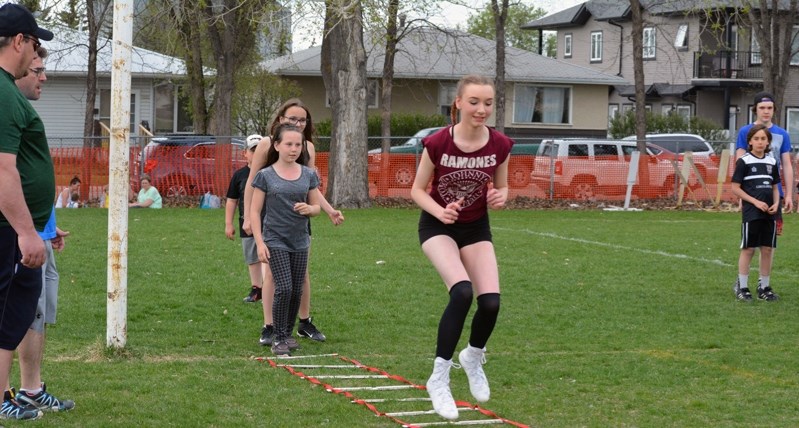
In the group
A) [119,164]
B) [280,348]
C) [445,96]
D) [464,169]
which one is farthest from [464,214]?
[445,96]

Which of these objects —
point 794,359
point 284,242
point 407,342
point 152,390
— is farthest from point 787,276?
point 152,390

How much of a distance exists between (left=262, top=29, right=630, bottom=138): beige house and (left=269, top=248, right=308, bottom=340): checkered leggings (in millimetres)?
38540

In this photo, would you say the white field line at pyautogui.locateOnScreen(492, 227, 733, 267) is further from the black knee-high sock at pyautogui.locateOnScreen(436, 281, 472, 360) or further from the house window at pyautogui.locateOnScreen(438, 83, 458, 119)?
the house window at pyautogui.locateOnScreen(438, 83, 458, 119)

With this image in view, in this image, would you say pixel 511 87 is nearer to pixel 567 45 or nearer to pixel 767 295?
pixel 567 45

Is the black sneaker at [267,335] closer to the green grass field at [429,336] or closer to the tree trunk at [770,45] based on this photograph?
the green grass field at [429,336]

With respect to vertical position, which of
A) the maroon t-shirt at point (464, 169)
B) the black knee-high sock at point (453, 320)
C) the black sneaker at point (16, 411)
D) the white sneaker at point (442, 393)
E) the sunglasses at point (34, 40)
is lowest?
the black sneaker at point (16, 411)

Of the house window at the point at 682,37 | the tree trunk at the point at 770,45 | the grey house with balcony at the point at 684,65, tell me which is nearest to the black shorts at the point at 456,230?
the tree trunk at the point at 770,45

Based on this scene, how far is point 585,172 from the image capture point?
95.0ft

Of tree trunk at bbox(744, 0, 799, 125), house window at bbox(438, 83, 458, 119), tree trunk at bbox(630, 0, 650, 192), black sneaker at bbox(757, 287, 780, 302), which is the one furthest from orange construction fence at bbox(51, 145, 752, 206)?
house window at bbox(438, 83, 458, 119)

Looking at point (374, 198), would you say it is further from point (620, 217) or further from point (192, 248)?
point (192, 248)

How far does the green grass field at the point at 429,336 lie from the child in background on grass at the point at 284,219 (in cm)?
41

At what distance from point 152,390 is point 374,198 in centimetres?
2129

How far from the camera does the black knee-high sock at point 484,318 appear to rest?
21.8 feet

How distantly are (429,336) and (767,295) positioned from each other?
4.25m
